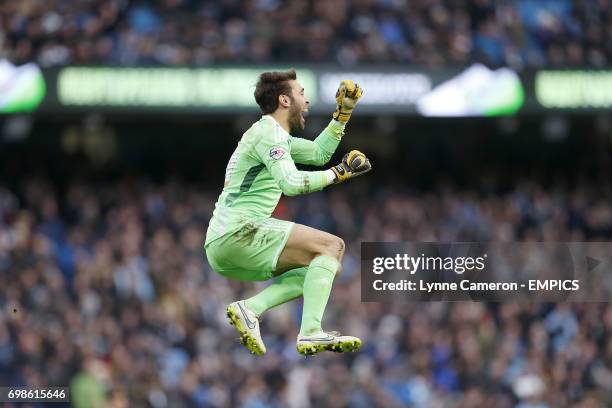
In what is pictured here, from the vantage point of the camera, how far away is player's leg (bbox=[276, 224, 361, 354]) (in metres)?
9.02

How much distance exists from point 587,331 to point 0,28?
414 inches

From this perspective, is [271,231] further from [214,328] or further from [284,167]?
[214,328]

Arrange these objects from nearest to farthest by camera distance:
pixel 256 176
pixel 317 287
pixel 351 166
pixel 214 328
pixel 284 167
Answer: pixel 284 167 < pixel 351 166 < pixel 317 287 < pixel 256 176 < pixel 214 328

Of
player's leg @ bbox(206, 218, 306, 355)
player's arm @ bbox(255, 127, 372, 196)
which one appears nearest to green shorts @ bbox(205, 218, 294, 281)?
player's leg @ bbox(206, 218, 306, 355)

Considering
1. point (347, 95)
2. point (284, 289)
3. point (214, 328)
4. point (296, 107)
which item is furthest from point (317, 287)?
point (214, 328)

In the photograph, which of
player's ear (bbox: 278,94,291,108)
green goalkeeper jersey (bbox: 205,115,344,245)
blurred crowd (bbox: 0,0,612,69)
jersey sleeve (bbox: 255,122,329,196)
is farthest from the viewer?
blurred crowd (bbox: 0,0,612,69)

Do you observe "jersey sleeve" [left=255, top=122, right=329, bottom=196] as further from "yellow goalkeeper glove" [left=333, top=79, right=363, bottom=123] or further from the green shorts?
"yellow goalkeeper glove" [left=333, top=79, right=363, bottom=123]

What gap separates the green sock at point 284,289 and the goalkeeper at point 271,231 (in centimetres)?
1

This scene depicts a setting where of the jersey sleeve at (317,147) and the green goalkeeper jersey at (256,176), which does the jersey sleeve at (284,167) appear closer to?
the green goalkeeper jersey at (256,176)

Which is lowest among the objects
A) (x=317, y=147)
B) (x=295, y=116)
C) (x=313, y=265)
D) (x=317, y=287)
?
(x=317, y=287)

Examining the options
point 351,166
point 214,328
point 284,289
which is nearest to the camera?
point 351,166

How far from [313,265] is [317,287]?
6.7 inches

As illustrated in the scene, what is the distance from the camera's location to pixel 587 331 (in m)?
18.3

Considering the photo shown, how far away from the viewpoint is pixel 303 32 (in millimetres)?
20516
